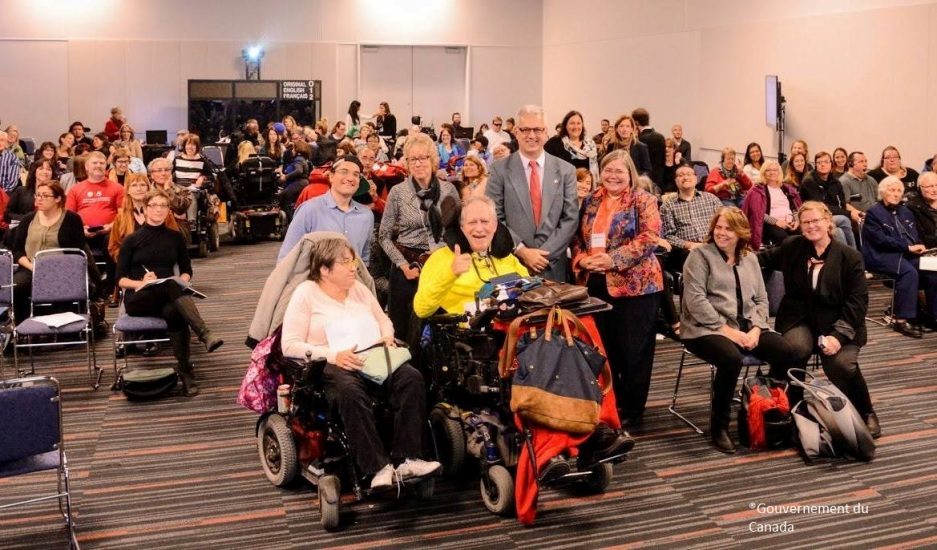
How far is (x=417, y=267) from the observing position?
5.79m

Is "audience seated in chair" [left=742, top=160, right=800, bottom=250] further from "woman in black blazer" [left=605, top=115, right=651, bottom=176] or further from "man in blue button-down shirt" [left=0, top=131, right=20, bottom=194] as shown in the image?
"man in blue button-down shirt" [left=0, top=131, right=20, bottom=194]

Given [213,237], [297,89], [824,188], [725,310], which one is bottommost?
[725,310]

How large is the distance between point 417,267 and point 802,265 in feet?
6.75

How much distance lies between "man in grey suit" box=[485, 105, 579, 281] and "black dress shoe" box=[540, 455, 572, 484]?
1.34 meters

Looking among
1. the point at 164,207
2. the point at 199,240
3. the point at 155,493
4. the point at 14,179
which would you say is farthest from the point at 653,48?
the point at 155,493

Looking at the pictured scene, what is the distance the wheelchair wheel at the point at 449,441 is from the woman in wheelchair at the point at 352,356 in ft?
1.17

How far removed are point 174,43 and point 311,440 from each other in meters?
17.5

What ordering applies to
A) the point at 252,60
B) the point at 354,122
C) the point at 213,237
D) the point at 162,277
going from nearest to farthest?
1. the point at 162,277
2. the point at 213,237
3. the point at 354,122
4. the point at 252,60

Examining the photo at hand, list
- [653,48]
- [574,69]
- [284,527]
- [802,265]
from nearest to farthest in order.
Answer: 1. [284,527]
2. [802,265]
3. [653,48]
4. [574,69]

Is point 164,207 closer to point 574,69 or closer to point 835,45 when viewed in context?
point 835,45

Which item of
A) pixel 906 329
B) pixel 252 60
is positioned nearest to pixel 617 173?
pixel 906 329

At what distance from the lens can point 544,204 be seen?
17.9 ft

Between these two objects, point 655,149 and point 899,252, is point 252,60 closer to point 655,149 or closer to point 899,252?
point 655,149

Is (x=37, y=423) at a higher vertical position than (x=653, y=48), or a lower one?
lower
